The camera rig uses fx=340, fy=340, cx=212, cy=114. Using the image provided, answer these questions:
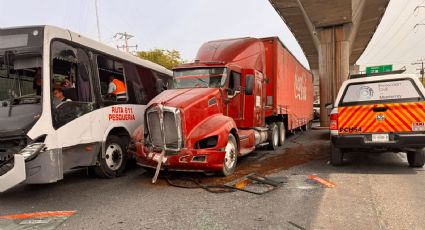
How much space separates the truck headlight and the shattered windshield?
0.81 meters

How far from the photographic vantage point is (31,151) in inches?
211

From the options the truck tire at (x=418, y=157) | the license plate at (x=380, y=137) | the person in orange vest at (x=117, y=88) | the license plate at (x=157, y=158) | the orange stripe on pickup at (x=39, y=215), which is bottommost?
the orange stripe on pickup at (x=39, y=215)

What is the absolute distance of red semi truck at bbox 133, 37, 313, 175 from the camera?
6730mm

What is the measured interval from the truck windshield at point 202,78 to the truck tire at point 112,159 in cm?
192

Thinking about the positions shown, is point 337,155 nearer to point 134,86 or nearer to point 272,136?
point 272,136

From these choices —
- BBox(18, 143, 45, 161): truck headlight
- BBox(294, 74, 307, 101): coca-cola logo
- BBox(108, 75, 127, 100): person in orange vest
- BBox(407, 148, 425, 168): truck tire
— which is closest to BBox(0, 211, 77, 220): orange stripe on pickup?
BBox(18, 143, 45, 161): truck headlight

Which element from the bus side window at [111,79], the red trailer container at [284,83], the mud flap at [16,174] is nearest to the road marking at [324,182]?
the red trailer container at [284,83]

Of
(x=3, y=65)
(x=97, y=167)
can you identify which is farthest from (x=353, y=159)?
(x=3, y=65)

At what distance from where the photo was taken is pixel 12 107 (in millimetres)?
5762

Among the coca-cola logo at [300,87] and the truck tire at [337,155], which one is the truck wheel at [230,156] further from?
the coca-cola logo at [300,87]

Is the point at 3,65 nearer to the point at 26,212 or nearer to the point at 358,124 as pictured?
the point at 26,212

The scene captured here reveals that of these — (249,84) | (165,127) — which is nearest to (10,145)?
(165,127)

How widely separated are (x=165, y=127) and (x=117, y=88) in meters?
2.09

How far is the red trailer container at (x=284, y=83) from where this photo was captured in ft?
37.2
